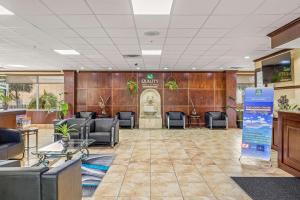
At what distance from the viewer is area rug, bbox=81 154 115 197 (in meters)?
3.96

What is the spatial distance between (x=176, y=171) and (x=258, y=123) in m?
2.29

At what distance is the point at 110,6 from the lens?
377 cm

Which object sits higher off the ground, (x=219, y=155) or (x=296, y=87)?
(x=296, y=87)

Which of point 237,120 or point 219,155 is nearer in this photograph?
point 219,155

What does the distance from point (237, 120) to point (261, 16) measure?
8930mm

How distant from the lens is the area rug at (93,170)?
3957mm

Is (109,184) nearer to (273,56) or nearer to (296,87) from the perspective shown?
(296,87)

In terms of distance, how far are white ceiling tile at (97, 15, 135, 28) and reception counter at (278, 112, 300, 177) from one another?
3.65m

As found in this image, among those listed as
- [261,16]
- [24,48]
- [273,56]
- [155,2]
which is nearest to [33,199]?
[155,2]

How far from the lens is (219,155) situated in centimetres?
636

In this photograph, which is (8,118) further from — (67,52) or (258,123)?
(258,123)

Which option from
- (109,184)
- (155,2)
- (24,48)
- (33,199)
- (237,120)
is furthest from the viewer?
(237,120)

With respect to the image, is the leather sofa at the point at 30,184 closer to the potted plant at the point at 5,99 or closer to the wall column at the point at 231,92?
the potted plant at the point at 5,99

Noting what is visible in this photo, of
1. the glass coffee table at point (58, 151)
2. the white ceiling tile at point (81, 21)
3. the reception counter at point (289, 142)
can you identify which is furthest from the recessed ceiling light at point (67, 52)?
Answer: the reception counter at point (289, 142)
